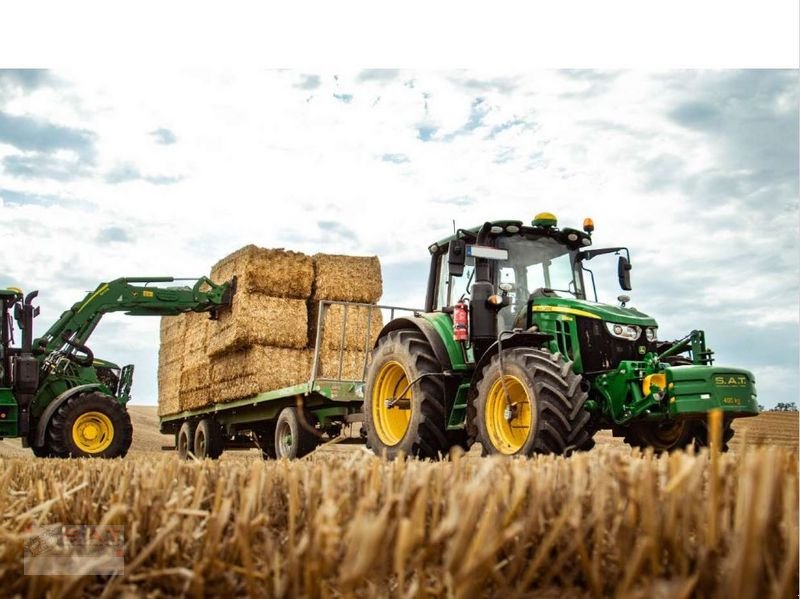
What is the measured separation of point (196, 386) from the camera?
1276 centimetres

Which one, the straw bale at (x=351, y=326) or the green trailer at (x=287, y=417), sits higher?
the straw bale at (x=351, y=326)

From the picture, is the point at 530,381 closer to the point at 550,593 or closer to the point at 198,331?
the point at 550,593

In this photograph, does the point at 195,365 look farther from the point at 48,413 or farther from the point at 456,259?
the point at 456,259

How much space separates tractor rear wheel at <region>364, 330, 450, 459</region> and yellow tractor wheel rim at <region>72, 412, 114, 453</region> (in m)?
5.19

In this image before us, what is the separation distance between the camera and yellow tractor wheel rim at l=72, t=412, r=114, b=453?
11172 mm

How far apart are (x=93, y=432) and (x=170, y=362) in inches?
111

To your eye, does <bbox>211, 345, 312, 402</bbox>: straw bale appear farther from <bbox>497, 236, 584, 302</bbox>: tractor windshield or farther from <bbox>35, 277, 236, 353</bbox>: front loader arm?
<bbox>497, 236, 584, 302</bbox>: tractor windshield

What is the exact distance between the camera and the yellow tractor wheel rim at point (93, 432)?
11.2 m

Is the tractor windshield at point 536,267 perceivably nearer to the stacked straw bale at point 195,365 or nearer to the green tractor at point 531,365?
the green tractor at point 531,365

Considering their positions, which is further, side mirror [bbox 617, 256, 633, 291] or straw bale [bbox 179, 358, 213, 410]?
straw bale [bbox 179, 358, 213, 410]

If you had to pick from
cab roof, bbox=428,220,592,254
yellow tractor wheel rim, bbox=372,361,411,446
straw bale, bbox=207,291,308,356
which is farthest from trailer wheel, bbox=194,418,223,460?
cab roof, bbox=428,220,592,254

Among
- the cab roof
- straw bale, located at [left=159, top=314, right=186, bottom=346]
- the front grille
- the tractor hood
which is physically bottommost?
the front grille

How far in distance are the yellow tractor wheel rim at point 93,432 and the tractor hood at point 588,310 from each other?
708 centimetres

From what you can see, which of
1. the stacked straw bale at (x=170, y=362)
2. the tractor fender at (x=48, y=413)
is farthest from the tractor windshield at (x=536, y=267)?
the stacked straw bale at (x=170, y=362)
